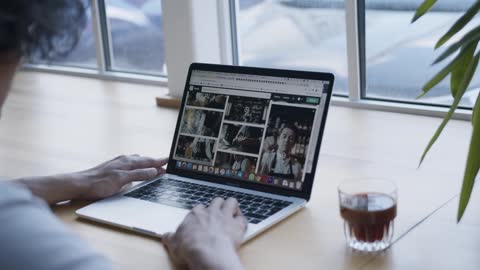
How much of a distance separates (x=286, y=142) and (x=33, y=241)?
794 mm

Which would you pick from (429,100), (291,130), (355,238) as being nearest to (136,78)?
(429,100)

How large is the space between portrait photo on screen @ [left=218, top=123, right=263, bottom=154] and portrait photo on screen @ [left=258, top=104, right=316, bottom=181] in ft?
0.07

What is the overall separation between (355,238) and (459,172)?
0.48m

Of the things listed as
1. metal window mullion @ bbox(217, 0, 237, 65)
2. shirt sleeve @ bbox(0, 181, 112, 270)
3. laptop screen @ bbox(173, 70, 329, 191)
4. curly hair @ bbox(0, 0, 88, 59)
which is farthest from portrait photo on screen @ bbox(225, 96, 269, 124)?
metal window mullion @ bbox(217, 0, 237, 65)

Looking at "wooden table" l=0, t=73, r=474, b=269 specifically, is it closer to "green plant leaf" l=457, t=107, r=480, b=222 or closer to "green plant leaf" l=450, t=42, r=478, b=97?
"green plant leaf" l=457, t=107, r=480, b=222

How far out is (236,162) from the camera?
1579 millimetres

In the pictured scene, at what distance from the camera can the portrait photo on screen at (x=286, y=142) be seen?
149 centimetres

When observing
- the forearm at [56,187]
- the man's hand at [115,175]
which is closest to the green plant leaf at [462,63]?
the man's hand at [115,175]

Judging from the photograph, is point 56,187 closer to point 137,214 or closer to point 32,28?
point 137,214

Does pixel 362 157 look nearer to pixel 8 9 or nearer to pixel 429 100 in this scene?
pixel 429 100

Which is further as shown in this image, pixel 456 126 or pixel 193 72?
pixel 456 126

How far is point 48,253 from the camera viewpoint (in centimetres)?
77

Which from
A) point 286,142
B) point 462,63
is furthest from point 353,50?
point 462,63

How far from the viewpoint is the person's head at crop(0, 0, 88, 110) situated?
77 centimetres
